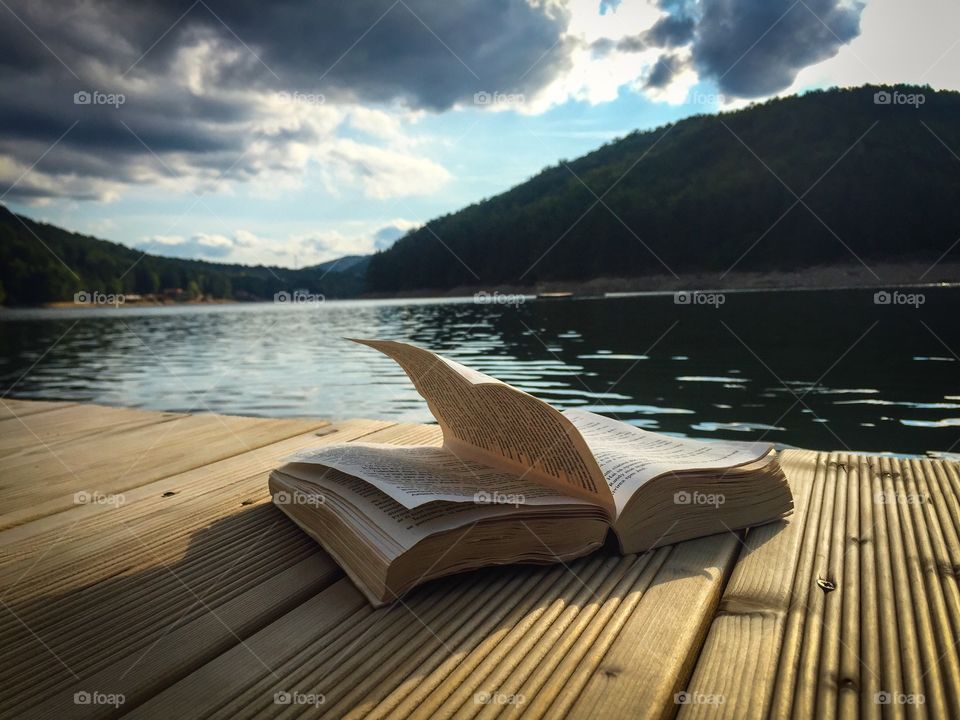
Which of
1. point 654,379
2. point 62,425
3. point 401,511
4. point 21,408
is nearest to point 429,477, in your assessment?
point 401,511

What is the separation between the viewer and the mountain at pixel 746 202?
58594 mm

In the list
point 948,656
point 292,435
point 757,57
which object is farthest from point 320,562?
point 757,57

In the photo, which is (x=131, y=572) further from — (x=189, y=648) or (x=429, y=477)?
(x=429, y=477)

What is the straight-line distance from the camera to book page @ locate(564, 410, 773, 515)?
1.47m

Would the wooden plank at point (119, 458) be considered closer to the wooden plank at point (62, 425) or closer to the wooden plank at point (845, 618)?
the wooden plank at point (62, 425)

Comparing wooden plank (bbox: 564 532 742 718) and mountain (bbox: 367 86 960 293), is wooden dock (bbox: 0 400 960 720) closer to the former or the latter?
wooden plank (bbox: 564 532 742 718)

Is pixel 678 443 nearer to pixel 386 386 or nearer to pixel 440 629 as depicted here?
pixel 440 629

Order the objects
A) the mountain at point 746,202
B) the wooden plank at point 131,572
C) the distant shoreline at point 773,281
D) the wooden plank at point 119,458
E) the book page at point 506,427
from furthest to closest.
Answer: the mountain at point 746,202
the distant shoreline at point 773,281
the wooden plank at point 119,458
the book page at point 506,427
the wooden plank at point 131,572

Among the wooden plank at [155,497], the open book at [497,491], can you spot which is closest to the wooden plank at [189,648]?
the open book at [497,491]

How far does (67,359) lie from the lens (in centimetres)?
1683

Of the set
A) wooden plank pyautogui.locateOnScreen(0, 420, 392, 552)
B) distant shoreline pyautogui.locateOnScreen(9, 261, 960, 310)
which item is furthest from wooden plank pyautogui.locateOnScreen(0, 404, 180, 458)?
distant shoreline pyautogui.locateOnScreen(9, 261, 960, 310)

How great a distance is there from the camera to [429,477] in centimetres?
148

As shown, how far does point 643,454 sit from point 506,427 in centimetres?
47

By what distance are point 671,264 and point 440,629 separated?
7001cm
